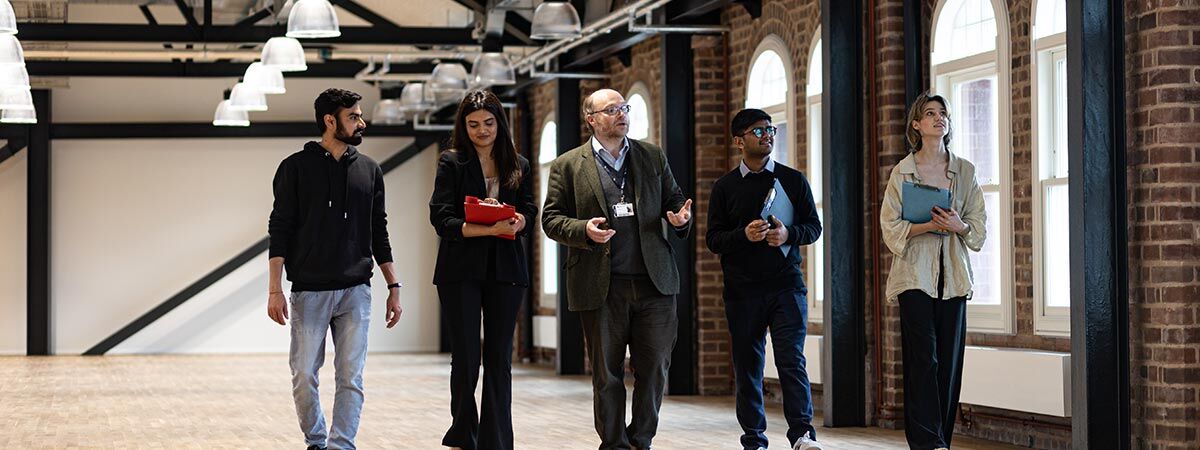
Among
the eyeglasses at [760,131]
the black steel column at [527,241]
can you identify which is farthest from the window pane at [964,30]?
the black steel column at [527,241]

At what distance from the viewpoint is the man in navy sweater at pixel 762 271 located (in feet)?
21.7

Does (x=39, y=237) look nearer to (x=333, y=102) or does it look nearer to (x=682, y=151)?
(x=682, y=151)

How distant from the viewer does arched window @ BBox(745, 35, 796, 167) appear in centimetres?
1118

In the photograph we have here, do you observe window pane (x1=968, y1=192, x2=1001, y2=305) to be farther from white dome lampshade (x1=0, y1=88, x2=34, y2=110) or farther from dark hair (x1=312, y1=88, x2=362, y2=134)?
white dome lampshade (x1=0, y1=88, x2=34, y2=110)

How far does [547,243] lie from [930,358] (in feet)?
38.4

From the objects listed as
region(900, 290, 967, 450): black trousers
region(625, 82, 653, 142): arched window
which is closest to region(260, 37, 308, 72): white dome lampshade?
region(625, 82, 653, 142): arched window

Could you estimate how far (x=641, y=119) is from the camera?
569 inches

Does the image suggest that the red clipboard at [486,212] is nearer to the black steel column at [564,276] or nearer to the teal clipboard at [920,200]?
the teal clipboard at [920,200]

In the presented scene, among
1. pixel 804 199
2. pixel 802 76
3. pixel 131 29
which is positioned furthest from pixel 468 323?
pixel 131 29

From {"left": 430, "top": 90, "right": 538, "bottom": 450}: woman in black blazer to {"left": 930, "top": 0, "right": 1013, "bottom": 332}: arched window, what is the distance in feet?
10.4

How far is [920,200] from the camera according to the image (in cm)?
631

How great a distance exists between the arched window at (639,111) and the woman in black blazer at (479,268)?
7.77 meters

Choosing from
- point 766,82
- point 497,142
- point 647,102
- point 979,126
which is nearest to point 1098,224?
point 979,126

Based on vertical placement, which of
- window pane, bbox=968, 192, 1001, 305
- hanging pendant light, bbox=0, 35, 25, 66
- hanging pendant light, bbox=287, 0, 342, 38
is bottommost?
window pane, bbox=968, 192, 1001, 305
